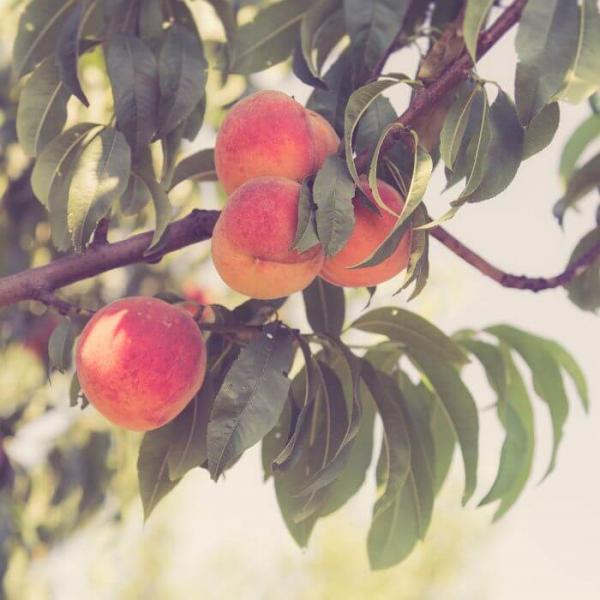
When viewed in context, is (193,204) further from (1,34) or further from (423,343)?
(423,343)

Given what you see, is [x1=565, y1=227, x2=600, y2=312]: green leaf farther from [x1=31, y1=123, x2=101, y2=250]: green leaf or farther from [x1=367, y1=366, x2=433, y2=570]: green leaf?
[x1=31, y1=123, x2=101, y2=250]: green leaf

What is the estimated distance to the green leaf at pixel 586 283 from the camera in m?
1.17

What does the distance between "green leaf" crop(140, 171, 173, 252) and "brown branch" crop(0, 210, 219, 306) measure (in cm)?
2

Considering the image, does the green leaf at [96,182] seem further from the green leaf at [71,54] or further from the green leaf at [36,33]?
the green leaf at [36,33]

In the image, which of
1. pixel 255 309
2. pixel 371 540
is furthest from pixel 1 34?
pixel 371 540

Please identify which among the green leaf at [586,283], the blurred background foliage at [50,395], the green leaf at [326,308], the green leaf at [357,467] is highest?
the green leaf at [586,283]

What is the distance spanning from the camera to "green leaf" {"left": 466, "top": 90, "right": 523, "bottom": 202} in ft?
2.78

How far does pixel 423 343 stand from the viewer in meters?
1.16

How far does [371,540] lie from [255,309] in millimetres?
369

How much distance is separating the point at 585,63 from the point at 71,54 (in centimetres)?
66

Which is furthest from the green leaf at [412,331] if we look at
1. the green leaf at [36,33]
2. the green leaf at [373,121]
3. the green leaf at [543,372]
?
the green leaf at [36,33]

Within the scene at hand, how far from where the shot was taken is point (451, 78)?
2.90ft

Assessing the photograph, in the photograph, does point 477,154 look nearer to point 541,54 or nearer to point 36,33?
Answer: point 541,54

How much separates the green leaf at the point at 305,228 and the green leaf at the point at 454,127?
14cm
